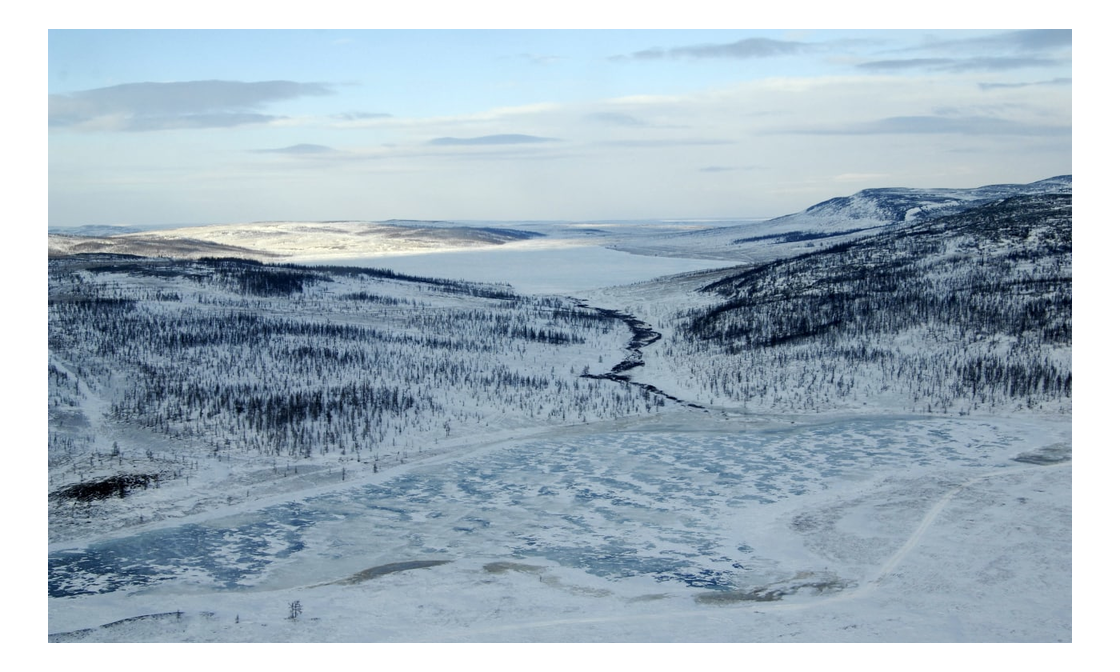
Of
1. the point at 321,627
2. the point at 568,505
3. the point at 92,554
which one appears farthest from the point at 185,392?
the point at 321,627

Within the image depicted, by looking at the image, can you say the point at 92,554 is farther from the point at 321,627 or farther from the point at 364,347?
the point at 364,347

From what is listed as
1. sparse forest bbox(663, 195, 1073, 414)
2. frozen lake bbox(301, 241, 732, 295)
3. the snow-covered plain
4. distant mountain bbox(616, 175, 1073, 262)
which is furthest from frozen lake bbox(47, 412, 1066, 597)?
distant mountain bbox(616, 175, 1073, 262)

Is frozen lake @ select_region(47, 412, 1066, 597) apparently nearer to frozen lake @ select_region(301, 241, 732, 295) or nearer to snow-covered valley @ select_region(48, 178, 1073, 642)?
snow-covered valley @ select_region(48, 178, 1073, 642)

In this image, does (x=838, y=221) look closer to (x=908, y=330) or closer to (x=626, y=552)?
(x=908, y=330)

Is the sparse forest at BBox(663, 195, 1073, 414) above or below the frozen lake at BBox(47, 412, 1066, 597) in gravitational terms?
above

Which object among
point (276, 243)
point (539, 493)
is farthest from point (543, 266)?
point (539, 493)
